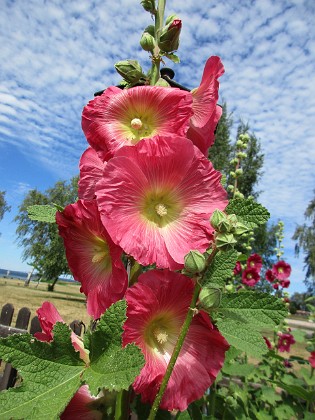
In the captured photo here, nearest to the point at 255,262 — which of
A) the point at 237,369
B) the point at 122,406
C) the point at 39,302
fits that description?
the point at 237,369

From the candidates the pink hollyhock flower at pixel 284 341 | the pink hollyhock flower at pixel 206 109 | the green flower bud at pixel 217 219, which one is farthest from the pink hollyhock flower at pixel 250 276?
A: the green flower bud at pixel 217 219

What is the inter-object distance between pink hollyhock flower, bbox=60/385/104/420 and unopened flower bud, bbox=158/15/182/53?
2.39 ft

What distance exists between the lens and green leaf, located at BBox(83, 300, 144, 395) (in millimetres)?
488

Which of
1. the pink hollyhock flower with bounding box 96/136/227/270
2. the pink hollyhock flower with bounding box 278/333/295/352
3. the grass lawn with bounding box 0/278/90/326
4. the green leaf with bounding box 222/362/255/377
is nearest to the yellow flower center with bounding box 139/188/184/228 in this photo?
the pink hollyhock flower with bounding box 96/136/227/270

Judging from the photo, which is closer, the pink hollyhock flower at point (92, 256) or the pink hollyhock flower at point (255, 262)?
the pink hollyhock flower at point (92, 256)

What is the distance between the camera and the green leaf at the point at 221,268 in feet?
2.11

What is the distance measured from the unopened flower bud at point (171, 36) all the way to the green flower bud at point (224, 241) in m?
0.48

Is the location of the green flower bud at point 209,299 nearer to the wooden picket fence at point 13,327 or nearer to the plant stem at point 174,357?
the plant stem at point 174,357

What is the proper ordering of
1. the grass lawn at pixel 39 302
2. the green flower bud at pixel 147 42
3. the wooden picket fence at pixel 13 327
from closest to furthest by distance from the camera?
1. the green flower bud at pixel 147 42
2. the wooden picket fence at pixel 13 327
3. the grass lawn at pixel 39 302

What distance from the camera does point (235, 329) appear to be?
0.67m

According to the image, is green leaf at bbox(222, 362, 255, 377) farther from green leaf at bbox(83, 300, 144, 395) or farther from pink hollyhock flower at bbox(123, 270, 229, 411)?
green leaf at bbox(83, 300, 144, 395)

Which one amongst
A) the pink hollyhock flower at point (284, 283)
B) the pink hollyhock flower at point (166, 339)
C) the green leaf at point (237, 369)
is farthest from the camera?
the pink hollyhock flower at point (284, 283)

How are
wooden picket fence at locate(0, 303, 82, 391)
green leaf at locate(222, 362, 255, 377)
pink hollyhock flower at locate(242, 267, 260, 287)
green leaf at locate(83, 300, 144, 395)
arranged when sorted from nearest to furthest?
green leaf at locate(83, 300, 144, 395), green leaf at locate(222, 362, 255, 377), wooden picket fence at locate(0, 303, 82, 391), pink hollyhock flower at locate(242, 267, 260, 287)

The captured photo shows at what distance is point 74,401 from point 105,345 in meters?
0.21
